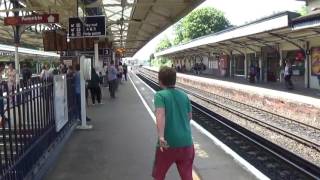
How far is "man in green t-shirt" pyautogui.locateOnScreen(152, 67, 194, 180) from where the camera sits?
477 centimetres

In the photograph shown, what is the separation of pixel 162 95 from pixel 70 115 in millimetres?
6784

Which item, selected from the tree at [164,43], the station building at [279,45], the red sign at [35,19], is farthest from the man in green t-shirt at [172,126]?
the tree at [164,43]

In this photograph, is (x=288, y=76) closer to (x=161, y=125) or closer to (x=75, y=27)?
(x=75, y=27)

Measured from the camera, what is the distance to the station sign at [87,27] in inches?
563

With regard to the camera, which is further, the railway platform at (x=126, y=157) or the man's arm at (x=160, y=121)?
the railway platform at (x=126, y=157)

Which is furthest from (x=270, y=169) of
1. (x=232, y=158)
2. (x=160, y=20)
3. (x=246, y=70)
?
(x=246, y=70)

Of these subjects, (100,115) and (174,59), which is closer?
(100,115)

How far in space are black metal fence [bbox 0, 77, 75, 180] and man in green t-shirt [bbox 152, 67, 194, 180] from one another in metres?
1.49

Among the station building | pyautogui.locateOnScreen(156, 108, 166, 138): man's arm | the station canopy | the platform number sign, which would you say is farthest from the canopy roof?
pyautogui.locateOnScreen(156, 108, 166, 138): man's arm

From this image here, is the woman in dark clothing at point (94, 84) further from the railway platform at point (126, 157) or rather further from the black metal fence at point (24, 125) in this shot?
the black metal fence at point (24, 125)

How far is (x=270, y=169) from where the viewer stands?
9219 mm

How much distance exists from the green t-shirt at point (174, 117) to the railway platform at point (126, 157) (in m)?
2.12

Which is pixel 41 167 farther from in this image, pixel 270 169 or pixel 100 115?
pixel 100 115

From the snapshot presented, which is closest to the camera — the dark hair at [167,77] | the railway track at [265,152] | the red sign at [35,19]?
the dark hair at [167,77]
